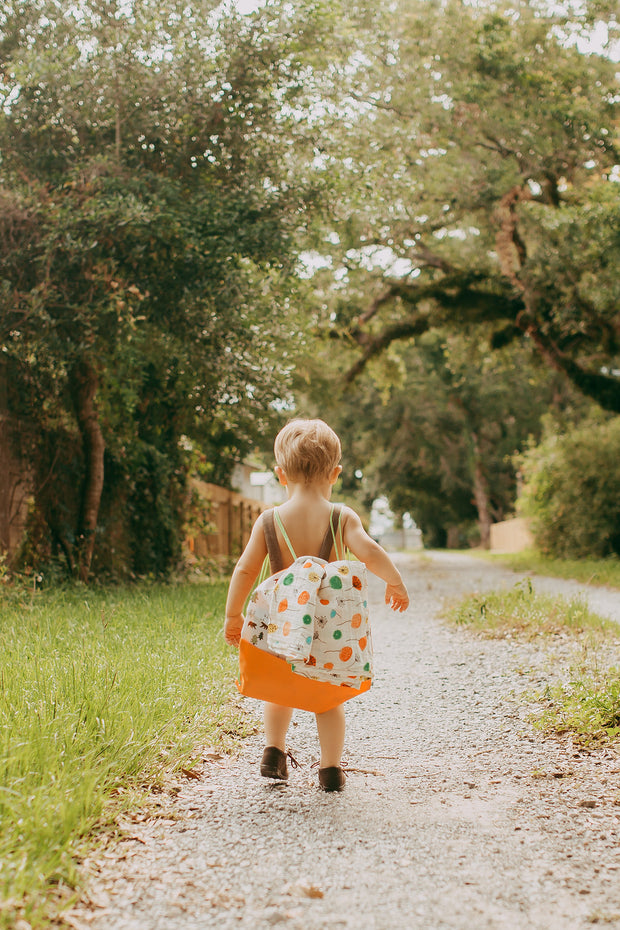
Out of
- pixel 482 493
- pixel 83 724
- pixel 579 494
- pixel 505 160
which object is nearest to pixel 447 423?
pixel 482 493

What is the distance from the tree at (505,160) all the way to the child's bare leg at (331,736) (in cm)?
908

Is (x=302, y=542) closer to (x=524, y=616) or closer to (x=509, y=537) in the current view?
(x=524, y=616)

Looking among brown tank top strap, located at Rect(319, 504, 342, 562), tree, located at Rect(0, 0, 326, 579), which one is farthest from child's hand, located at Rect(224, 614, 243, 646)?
tree, located at Rect(0, 0, 326, 579)

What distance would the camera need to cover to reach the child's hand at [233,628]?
10.3 ft

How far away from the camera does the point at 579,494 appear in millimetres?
16922

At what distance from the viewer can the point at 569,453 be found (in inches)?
689

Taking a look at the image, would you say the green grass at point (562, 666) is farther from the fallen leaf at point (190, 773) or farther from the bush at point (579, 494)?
the bush at point (579, 494)

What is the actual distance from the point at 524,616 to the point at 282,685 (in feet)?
14.6

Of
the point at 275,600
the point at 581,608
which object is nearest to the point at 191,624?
the point at 275,600

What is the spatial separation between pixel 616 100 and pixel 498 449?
22.0m

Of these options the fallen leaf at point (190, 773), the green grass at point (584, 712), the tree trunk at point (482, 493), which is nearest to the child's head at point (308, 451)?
the fallen leaf at point (190, 773)

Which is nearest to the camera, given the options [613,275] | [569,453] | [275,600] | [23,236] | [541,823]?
[541,823]

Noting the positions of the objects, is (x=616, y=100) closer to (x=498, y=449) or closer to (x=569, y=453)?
(x=569, y=453)

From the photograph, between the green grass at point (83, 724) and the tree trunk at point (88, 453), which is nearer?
the green grass at point (83, 724)
